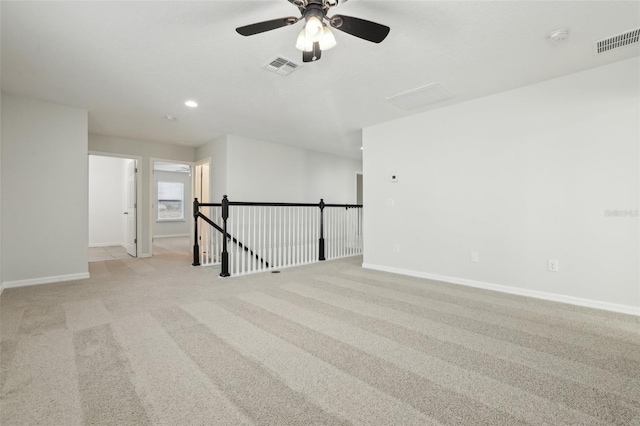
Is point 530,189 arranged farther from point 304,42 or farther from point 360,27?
point 304,42

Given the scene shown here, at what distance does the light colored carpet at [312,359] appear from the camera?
1380 millimetres

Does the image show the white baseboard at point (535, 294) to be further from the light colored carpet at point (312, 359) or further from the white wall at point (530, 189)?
the light colored carpet at point (312, 359)

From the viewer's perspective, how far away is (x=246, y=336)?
218 cm

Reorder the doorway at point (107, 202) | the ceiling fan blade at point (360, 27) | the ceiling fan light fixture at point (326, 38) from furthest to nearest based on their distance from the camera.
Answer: the doorway at point (107, 202) → the ceiling fan light fixture at point (326, 38) → the ceiling fan blade at point (360, 27)

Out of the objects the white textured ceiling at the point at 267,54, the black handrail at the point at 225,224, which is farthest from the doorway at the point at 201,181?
the white textured ceiling at the point at 267,54

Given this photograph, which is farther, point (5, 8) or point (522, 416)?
point (5, 8)

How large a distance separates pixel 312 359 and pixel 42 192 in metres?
4.30

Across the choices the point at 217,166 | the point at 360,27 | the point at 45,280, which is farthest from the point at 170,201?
the point at 360,27

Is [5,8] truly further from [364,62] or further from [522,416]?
[522,416]

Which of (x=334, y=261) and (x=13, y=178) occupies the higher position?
(x=13, y=178)

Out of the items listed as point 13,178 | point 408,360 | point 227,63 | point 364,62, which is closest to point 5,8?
point 227,63

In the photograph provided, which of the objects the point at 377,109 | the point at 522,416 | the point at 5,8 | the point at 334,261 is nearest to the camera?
the point at 522,416

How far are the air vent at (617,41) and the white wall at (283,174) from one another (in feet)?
16.7

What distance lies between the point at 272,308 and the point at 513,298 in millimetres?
2630
